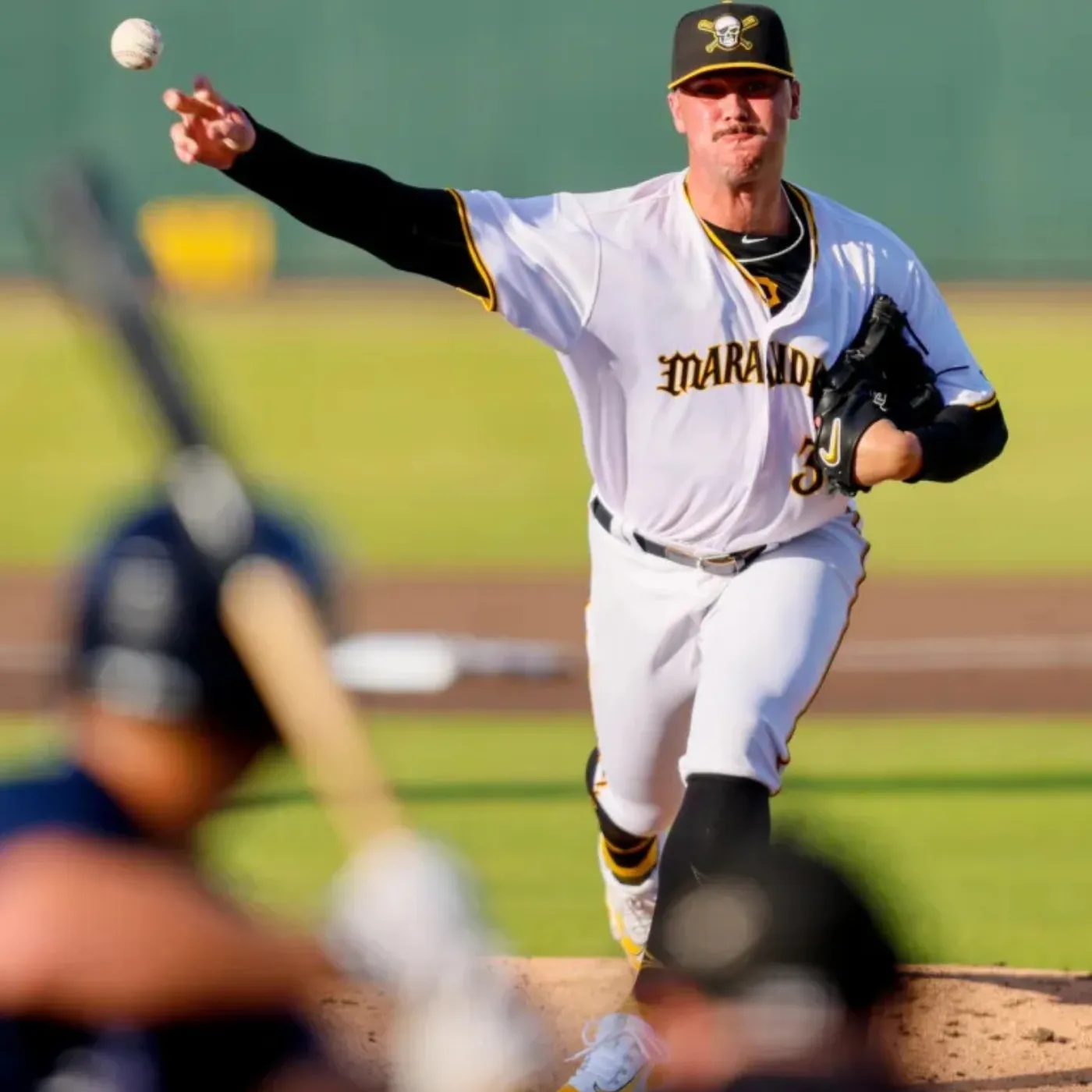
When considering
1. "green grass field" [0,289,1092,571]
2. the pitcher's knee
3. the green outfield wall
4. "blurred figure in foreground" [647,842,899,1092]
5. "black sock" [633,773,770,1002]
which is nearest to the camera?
"blurred figure in foreground" [647,842,899,1092]

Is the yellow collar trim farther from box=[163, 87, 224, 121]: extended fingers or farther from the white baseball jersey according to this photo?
box=[163, 87, 224, 121]: extended fingers

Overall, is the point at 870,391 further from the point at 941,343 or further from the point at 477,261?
the point at 477,261

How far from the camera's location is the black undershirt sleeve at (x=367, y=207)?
16.1 feet

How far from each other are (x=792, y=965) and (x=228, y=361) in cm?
2145

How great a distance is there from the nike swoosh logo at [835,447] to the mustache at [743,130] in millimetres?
755

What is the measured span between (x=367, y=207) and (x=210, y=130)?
411mm

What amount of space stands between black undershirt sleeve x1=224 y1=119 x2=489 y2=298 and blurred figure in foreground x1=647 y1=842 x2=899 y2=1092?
2.95 meters

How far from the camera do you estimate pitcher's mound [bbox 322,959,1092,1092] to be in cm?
541

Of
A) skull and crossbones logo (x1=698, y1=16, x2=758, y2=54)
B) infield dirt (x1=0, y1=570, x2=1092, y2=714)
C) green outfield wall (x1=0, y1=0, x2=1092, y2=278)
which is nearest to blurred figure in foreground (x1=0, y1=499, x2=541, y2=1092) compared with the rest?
skull and crossbones logo (x1=698, y1=16, x2=758, y2=54)

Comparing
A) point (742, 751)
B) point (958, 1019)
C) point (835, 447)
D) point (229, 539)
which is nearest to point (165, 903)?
point (229, 539)

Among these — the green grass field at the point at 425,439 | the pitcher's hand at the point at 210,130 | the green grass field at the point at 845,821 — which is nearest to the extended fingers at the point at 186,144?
the pitcher's hand at the point at 210,130

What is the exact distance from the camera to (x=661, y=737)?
17.5 ft

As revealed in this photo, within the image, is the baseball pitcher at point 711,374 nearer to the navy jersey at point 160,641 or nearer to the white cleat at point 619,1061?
the white cleat at point 619,1061

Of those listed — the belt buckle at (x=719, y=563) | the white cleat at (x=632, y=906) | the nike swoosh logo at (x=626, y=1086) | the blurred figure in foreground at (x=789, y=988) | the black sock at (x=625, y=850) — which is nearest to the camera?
the blurred figure in foreground at (x=789, y=988)
